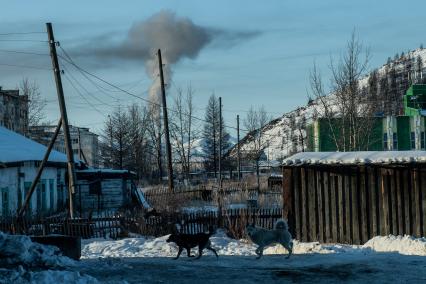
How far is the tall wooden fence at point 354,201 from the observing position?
59.4 ft

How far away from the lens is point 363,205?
1856cm

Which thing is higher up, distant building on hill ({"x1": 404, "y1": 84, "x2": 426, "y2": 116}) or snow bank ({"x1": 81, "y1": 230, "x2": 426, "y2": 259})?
distant building on hill ({"x1": 404, "y1": 84, "x2": 426, "y2": 116})

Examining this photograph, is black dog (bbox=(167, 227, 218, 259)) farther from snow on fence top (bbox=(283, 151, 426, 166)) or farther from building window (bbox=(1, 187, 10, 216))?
building window (bbox=(1, 187, 10, 216))

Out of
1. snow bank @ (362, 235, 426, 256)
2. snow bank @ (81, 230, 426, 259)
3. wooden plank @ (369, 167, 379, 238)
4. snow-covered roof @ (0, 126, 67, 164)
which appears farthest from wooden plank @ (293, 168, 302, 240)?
snow-covered roof @ (0, 126, 67, 164)

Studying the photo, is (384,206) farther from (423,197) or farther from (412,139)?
(412,139)

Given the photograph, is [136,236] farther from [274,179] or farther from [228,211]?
[274,179]

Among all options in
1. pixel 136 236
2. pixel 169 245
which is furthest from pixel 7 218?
pixel 169 245

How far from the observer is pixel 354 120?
3347cm

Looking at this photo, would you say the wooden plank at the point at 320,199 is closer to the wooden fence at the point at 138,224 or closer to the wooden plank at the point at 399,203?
the wooden plank at the point at 399,203

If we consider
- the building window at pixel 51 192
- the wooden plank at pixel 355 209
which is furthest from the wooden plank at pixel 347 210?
the building window at pixel 51 192

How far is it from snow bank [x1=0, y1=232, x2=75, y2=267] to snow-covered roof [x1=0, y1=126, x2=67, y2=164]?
45.8 feet

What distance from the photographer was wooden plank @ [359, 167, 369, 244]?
1844 centimetres

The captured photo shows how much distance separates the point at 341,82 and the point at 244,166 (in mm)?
78652

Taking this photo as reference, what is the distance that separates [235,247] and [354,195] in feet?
11.8
